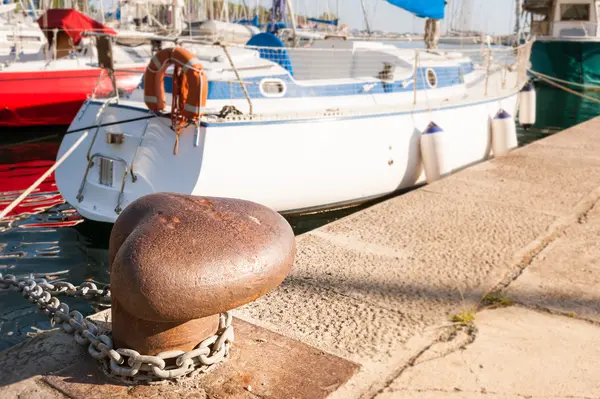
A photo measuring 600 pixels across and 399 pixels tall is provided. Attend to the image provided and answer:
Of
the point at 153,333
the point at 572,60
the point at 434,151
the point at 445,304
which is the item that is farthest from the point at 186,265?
the point at 572,60

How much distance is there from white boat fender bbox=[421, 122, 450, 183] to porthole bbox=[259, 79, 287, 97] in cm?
231

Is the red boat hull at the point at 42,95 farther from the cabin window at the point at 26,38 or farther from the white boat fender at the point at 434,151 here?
the white boat fender at the point at 434,151

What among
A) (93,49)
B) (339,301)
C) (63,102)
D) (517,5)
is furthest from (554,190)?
(517,5)

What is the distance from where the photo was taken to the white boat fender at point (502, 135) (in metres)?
10.9

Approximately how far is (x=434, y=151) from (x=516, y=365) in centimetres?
661

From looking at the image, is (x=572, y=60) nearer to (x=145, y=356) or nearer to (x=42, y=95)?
(x=42, y=95)

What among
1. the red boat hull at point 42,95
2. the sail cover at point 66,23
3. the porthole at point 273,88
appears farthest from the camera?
the sail cover at point 66,23

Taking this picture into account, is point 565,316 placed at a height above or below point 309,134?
below

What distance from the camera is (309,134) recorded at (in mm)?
7988

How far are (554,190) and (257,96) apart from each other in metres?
3.85

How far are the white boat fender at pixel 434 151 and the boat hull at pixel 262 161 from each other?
0.45 feet

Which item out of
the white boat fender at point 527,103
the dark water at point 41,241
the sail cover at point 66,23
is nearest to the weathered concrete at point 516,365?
the dark water at point 41,241

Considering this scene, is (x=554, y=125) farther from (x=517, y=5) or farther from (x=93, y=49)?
(x=517, y=5)

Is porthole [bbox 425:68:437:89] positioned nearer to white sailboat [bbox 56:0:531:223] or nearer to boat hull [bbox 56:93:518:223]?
white sailboat [bbox 56:0:531:223]
